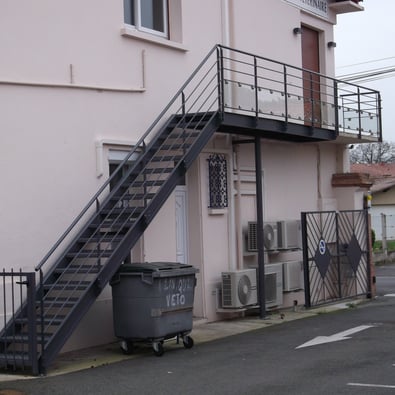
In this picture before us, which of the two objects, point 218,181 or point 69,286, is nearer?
point 69,286

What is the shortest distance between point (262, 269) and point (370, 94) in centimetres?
562

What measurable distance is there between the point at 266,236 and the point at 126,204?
469 cm

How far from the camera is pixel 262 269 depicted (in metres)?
15.2

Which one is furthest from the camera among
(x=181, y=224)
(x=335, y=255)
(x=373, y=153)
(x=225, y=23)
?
(x=373, y=153)

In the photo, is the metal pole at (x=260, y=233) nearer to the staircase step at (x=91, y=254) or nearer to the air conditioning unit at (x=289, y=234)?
the air conditioning unit at (x=289, y=234)

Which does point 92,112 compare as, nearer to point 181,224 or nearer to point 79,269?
point 79,269

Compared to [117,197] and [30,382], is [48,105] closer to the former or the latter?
[117,197]

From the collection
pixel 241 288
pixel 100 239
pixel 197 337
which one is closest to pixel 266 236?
pixel 241 288

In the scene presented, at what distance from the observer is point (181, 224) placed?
48.0 feet

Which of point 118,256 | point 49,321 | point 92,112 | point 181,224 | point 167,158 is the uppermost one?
point 92,112

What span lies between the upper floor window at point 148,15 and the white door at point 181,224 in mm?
2839

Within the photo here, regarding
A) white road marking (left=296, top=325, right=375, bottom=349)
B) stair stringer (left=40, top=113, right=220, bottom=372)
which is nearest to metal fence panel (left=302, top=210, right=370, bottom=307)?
white road marking (left=296, top=325, right=375, bottom=349)

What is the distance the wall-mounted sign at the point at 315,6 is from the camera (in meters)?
18.3

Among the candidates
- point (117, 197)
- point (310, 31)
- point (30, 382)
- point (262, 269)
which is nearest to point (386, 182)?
point (310, 31)
